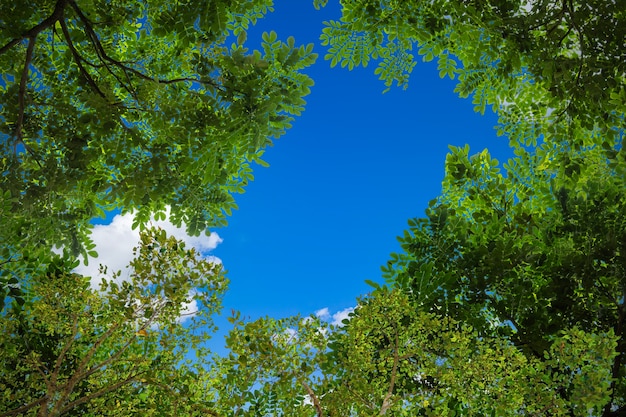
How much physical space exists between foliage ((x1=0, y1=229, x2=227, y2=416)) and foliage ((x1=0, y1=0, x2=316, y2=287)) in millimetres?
1094

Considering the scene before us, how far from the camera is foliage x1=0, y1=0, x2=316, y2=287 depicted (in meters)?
7.97

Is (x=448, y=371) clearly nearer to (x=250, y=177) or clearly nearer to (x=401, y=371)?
(x=401, y=371)

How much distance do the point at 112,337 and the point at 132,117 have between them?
5206mm

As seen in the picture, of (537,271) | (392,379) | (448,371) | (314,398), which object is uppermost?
(537,271)

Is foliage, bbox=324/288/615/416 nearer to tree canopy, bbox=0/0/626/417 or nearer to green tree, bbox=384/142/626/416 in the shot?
tree canopy, bbox=0/0/626/417

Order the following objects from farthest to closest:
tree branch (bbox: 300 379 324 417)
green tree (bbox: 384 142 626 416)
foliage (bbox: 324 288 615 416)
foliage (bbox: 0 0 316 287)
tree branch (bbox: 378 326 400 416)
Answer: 1. green tree (bbox: 384 142 626 416)
2. foliage (bbox: 324 288 615 416)
3. tree branch (bbox: 378 326 400 416)
4. tree branch (bbox: 300 379 324 417)
5. foliage (bbox: 0 0 316 287)

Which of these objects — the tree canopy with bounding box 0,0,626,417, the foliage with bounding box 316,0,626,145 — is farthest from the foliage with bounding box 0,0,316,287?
the foliage with bounding box 316,0,626,145

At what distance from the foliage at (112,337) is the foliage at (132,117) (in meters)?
1.09

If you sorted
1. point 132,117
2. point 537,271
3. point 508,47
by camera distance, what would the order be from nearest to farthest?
point 508,47 < point 132,117 < point 537,271

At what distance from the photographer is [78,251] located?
1030 cm

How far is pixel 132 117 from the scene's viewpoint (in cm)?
1045

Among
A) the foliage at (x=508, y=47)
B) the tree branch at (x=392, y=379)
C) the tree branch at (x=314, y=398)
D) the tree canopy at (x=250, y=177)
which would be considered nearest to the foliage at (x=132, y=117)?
the tree canopy at (x=250, y=177)

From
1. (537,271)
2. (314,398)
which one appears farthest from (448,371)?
(537,271)

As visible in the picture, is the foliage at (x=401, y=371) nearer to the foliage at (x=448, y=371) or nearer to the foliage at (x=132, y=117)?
the foliage at (x=448, y=371)
